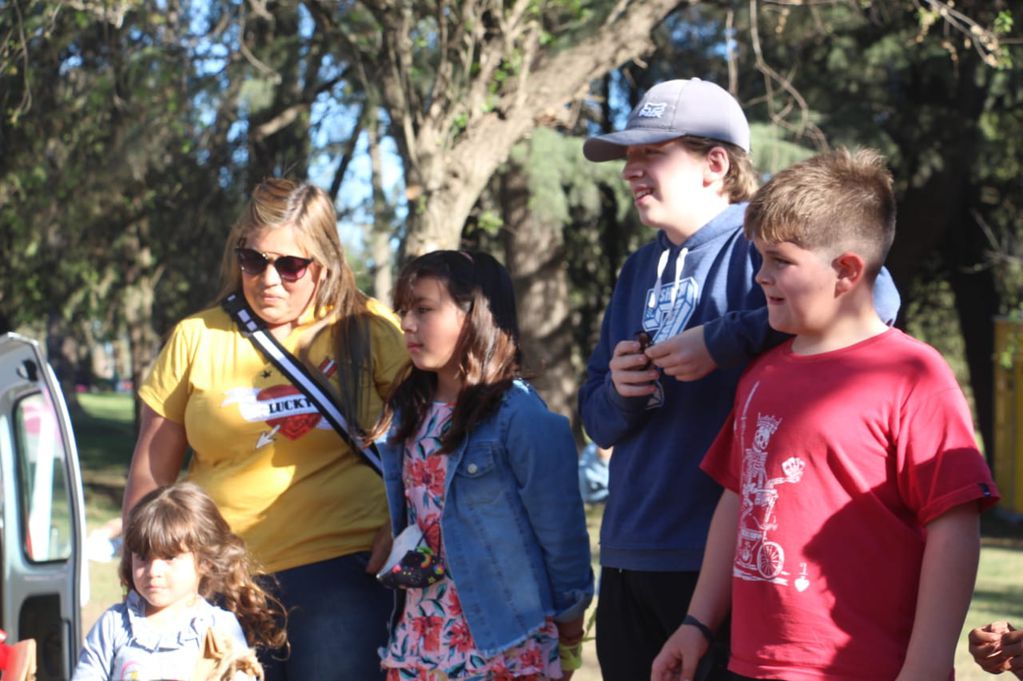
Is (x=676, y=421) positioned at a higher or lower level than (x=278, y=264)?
lower

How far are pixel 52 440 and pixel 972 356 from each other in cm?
1749

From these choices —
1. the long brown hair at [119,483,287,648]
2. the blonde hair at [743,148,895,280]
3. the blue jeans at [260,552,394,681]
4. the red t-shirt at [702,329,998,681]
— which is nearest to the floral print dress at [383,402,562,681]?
the blue jeans at [260,552,394,681]

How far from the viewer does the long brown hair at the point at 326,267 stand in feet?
11.4

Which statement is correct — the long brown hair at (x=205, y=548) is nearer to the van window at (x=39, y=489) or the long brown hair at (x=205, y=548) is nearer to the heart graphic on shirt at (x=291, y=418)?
the heart graphic on shirt at (x=291, y=418)

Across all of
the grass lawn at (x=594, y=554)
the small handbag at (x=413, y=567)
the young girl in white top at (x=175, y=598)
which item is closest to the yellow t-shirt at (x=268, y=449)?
the young girl in white top at (x=175, y=598)

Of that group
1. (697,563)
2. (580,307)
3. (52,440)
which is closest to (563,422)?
(697,563)

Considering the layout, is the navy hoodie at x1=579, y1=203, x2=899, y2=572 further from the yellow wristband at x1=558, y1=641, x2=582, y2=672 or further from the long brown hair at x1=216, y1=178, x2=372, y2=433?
the long brown hair at x1=216, y1=178, x2=372, y2=433

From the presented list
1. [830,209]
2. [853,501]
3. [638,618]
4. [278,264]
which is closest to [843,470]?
[853,501]

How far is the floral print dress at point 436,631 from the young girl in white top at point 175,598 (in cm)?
38

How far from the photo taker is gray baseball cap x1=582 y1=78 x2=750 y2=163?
288 cm

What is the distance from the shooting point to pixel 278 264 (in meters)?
3.47

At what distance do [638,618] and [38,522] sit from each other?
2805mm

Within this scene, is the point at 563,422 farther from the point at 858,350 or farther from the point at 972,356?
the point at 972,356

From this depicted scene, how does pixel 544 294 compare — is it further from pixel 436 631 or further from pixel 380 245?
pixel 436 631
